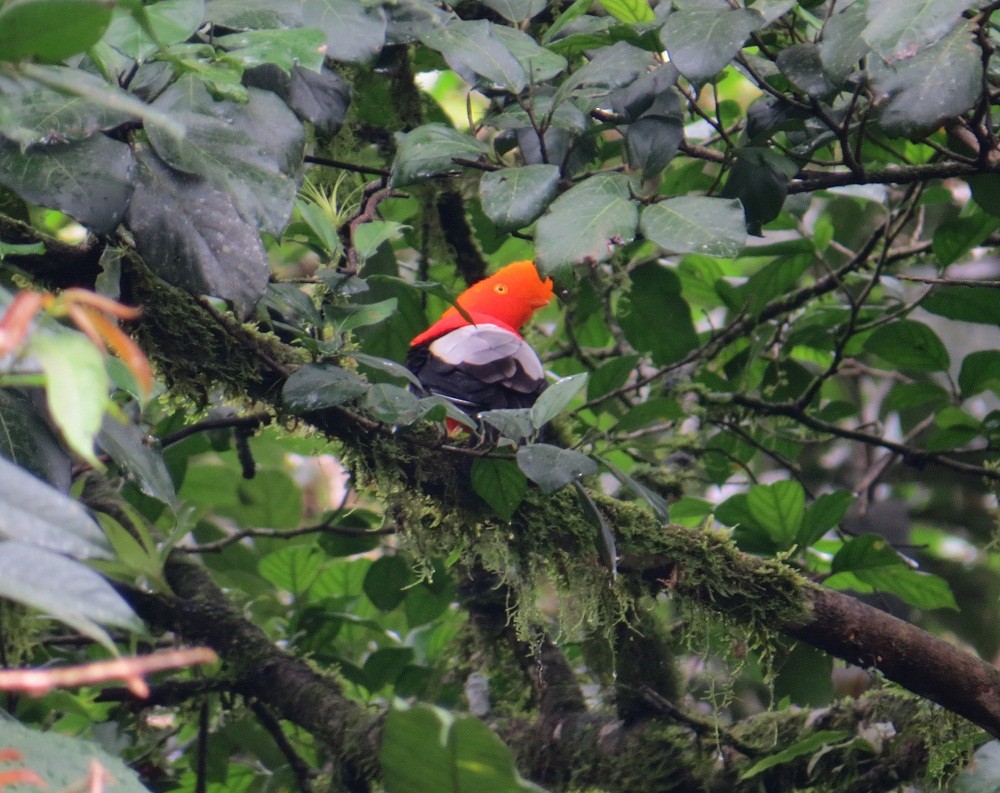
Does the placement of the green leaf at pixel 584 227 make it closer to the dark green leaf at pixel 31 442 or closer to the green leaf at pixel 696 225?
the green leaf at pixel 696 225

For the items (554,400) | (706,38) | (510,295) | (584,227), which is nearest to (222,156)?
(584,227)

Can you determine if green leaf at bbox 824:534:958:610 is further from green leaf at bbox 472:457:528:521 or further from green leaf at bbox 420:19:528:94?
green leaf at bbox 420:19:528:94

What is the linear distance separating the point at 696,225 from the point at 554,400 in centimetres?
34

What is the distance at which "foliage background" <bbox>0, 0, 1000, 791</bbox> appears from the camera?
46.9 inches

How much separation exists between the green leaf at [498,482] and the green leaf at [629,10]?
31.7 inches

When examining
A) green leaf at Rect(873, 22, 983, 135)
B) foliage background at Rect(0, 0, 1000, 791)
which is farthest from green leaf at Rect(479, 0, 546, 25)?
green leaf at Rect(873, 22, 983, 135)

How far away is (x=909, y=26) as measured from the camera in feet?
4.36

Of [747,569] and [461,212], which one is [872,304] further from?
[747,569]

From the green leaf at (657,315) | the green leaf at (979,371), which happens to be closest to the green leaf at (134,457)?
the green leaf at (657,315)

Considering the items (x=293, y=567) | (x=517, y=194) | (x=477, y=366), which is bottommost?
(x=293, y=567)

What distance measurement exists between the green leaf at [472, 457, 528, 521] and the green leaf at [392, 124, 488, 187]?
0.47 meters

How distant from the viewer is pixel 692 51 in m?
1.52

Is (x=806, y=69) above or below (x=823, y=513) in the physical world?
above

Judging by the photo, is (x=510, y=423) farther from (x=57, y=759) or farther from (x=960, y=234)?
(x=960, y=234)
